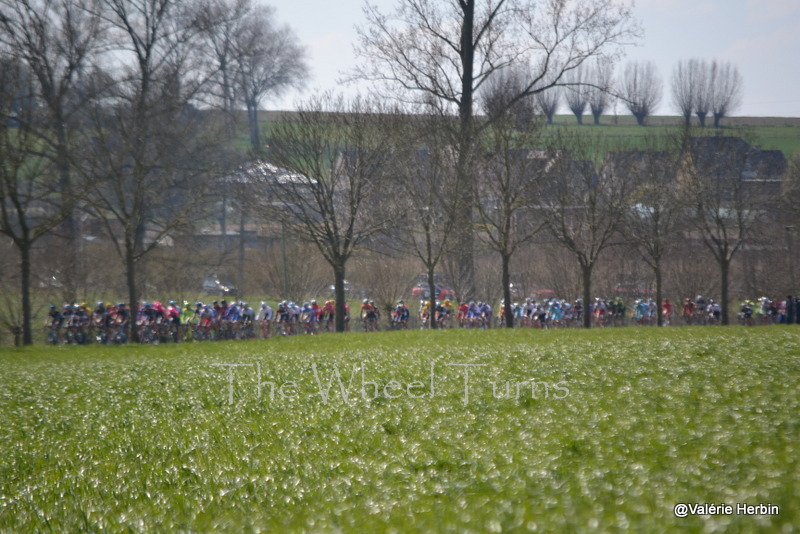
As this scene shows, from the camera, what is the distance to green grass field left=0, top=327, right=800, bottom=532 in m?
6.52

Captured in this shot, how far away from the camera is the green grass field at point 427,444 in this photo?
257 inches

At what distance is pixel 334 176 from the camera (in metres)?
32.3

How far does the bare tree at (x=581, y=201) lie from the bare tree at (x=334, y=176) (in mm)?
7591

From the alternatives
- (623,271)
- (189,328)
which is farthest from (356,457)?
(623,271)

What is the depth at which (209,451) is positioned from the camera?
10125mm

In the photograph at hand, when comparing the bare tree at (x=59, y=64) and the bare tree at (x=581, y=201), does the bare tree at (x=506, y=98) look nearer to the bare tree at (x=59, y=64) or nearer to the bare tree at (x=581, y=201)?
the bare tree at (x=581, y=201)

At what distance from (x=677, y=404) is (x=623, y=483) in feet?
Result: 9.44

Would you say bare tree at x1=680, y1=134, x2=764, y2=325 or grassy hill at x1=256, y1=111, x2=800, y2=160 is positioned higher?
grassy hill at x1=256, y1=111, x2=800, y2=160

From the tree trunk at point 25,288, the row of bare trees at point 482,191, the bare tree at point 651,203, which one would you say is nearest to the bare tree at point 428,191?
the row of bare trees at point 482,191

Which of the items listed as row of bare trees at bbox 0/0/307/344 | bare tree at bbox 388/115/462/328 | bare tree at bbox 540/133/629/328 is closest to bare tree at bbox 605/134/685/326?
bare tree at bbox 540/133/629/328

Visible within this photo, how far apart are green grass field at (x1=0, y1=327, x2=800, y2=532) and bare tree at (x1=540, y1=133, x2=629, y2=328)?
17710 mm

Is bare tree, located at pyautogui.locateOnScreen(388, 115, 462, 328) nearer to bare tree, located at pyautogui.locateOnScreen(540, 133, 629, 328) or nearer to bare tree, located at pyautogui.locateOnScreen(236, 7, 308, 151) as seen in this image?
bare tree, located at pyautogui.locateOnScreen(540, 133, 629, 328)

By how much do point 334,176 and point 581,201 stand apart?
11.4 metres

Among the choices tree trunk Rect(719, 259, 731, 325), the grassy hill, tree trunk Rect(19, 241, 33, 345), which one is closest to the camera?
tree trunk Rect(19, 241, 33, 345)
